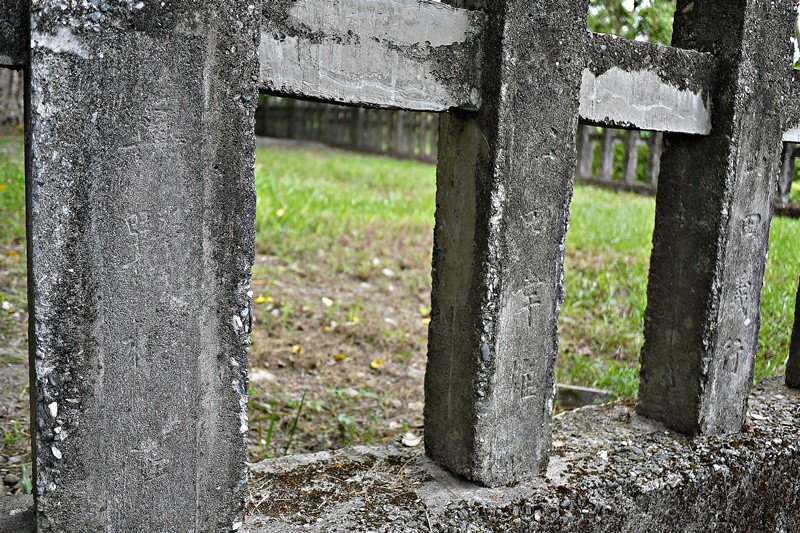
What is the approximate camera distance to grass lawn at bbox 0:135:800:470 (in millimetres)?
2990

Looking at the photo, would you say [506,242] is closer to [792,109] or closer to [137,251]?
[137,251]

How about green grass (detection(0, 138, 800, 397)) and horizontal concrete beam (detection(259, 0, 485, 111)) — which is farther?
green grass (detection(0, 138, 800, 397))

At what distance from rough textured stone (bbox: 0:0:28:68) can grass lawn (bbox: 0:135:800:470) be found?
58.2 inches

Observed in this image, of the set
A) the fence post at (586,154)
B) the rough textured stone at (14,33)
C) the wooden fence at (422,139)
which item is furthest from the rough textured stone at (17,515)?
the fence post at (586,154)

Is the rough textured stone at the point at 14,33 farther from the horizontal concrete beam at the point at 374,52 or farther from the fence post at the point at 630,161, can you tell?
the fence post at the point at 630,161

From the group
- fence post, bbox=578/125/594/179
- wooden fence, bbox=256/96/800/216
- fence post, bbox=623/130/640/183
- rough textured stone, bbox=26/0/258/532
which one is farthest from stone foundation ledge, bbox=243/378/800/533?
fence post, bbox=578/125/594/179

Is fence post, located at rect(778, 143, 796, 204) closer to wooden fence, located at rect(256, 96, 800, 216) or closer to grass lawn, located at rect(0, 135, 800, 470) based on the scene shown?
wooden fence, located at rect(256, 96, 800, 216)

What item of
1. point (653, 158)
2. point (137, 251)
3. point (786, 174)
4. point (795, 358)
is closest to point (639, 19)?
point (786, 174)

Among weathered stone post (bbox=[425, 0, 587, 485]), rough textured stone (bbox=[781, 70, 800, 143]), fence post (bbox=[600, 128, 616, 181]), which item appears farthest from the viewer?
fence post (bbox=[600, 128, 616, 181])

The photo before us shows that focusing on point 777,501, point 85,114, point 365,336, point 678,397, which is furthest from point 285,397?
point 85,114

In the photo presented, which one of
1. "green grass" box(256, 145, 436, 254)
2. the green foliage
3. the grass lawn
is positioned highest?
the green foliage

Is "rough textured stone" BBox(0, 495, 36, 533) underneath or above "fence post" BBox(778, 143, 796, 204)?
underneath

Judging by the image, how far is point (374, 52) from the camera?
1.44m

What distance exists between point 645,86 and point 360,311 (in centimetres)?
253
